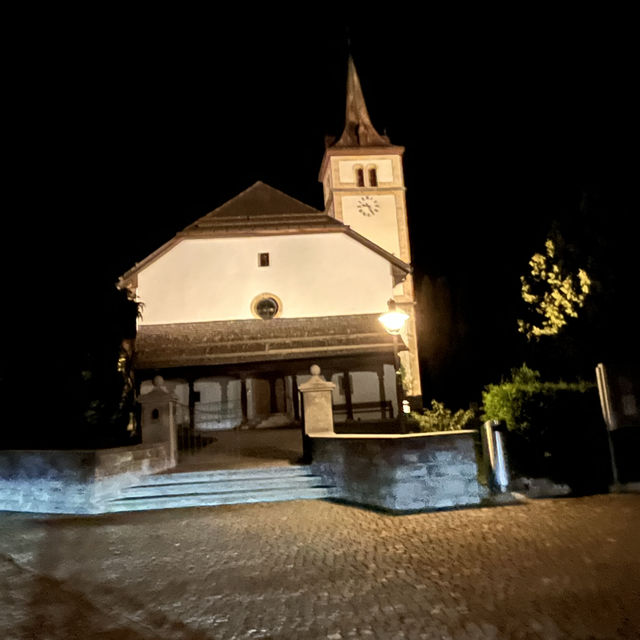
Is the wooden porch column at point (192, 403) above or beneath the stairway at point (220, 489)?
above

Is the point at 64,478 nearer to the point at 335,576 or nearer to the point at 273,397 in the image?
the point at 335,576

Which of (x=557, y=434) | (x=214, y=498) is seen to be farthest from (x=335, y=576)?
(x=557, y=434)

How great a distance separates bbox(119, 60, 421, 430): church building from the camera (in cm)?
2203

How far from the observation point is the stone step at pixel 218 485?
1048cm

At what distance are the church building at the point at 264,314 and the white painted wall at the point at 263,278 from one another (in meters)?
0.04

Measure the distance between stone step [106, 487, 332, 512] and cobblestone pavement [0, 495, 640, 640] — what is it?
1264 mm

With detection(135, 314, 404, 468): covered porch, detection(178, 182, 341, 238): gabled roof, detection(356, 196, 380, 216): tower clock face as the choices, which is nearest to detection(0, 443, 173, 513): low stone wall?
detection(135, 314, 404, 468): covered porch

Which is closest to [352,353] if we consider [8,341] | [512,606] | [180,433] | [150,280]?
[180,433]

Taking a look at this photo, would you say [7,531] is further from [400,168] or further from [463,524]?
[400,168]

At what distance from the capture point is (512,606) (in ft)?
15.5

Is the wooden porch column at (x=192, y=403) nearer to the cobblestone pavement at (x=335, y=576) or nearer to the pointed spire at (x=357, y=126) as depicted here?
the cobblestone pavement at (x=335, y=576)

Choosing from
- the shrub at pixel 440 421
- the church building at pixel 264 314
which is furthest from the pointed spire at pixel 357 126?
the shrub at pixel 440 421

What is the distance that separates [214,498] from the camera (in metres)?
10.2

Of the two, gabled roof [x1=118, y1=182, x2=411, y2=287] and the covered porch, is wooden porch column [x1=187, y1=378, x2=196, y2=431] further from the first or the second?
gabled roof [x1=118, y1=182, x2=411, y2=287]
